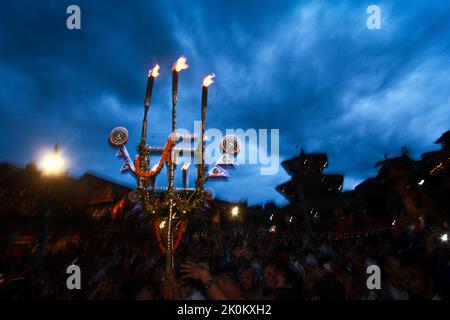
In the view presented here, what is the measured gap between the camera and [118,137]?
10.1 metres

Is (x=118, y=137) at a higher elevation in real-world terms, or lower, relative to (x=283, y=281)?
higher

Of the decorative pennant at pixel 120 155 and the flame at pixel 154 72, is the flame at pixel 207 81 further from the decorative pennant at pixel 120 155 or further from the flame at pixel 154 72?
the decorative pennant at pixel 120 155

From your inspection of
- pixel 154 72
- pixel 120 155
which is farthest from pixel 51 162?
pixel 120 155

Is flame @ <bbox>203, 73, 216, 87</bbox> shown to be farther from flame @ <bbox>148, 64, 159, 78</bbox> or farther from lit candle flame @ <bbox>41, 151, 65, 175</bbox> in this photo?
lit candle flame @ <bbox>41, 151, 65, 175</bbox>

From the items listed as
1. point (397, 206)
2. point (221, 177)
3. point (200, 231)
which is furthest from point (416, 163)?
point (200, 231)

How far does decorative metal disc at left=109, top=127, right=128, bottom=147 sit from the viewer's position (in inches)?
380

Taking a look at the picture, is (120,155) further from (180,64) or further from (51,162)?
(180,64)

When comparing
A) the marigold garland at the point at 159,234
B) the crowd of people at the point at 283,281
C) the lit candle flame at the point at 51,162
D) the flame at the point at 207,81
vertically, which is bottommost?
the crowd of people at the point at 283,281

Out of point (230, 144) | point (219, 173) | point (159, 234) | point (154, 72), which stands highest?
point (154, 72)

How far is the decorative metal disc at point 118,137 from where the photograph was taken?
9.66 meters

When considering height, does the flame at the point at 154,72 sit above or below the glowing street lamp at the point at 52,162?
above

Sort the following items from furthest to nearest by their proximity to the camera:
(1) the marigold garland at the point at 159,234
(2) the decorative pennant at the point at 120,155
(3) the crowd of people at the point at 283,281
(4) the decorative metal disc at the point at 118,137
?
(2) the decorative pennant at the point at 120,155, (4) the decorative metal disc at the point at 118,137, (1) the marigold garland at the point at 159,234, (3) the crowd of people at the point at 283,281

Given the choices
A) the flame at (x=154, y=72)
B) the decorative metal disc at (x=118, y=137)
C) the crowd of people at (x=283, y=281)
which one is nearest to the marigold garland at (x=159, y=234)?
the crowd of people at (x=283, y=281)

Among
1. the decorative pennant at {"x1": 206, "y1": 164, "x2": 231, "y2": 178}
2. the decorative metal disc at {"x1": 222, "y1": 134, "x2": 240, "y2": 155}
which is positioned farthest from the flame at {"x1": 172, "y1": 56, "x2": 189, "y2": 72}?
the decorative pennant at {"x1": 206, "y1": 164, "x2": 231, "y2": 178}
